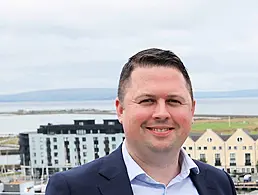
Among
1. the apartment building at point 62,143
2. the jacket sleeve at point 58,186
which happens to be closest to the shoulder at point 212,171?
the jacket sleeve at point 58,186

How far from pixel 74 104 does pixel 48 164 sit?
477 centimetres

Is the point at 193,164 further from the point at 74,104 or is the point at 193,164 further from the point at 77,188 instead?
the point at 74,104

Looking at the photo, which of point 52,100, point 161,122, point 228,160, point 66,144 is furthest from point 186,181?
point 52,100

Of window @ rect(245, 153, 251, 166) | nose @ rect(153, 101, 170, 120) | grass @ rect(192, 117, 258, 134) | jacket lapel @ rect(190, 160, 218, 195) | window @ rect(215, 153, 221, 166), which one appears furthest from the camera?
grass @ rect(192, 117, 258, 134)

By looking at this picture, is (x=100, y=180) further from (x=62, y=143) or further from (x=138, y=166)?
(x=62, y=143)

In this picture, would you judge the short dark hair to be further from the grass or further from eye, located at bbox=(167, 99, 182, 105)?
the grass

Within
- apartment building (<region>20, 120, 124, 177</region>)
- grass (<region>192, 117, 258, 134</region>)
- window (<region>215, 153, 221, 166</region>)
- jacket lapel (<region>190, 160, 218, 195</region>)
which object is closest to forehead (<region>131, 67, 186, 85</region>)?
jacket lapel (<region>190, 160, 218, 195</region>)

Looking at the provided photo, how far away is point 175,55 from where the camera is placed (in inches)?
35.2

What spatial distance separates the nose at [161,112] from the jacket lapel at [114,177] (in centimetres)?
16

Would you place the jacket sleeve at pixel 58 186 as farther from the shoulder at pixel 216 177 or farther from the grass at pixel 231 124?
the grass at pixel 231 124

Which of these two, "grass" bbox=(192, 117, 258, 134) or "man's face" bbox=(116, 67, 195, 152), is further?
"grass" bbox=(192, 117, 258, 134)

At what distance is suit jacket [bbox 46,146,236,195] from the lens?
87 centimetres

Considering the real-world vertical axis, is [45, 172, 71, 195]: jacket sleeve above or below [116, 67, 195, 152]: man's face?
below

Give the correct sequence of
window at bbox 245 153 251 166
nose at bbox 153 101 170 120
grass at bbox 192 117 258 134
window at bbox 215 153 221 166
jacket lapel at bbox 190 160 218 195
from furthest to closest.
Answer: grass at bbox 192 117 258 134
window at bbox 245 153 251 166
window at bbox 215 153 221 166
jacket lapel at bbox 190 160 218 195
nose at bbox 153 101 170 120
